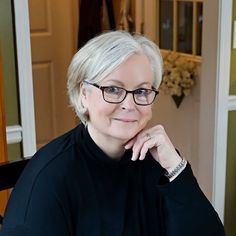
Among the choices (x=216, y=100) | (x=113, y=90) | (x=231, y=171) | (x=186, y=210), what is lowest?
(x=231, y=171)

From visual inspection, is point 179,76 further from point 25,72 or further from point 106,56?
point 106,56

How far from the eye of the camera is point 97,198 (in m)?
1.25

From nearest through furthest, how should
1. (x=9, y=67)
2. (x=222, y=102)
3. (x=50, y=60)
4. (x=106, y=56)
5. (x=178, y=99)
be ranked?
(x=106, y=56), (x=9, y=67), (x=222, y=102), (x=178, y=99), (x=50, y=60)

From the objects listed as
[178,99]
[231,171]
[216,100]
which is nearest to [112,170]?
[216,100]

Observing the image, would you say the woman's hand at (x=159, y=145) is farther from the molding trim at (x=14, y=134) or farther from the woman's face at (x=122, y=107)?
the molding trim at (x=14, y=134)

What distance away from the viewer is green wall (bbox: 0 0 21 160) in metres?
2.00

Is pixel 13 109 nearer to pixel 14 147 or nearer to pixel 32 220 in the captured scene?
pixel 14 147

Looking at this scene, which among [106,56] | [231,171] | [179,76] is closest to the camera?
[106,56]

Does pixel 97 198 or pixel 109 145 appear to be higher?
pixel 109 145

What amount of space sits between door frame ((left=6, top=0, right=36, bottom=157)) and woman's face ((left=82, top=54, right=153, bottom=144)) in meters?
0.83

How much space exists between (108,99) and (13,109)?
3.19ft

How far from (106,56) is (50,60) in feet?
8.75

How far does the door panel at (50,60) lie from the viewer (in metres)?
3.69

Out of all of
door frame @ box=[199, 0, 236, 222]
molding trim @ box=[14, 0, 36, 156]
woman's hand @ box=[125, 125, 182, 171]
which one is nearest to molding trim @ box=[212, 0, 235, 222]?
door frame @ box=[199, 0, 236, 222]
